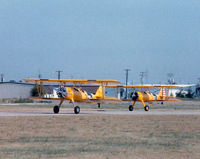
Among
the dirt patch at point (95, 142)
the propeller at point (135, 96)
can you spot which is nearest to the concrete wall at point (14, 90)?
the propeller at point (135, 96)

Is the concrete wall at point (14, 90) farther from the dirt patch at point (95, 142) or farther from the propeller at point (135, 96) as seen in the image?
the dirt patch at point (95, 142)

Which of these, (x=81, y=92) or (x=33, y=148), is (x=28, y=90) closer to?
(x=81, y=92)

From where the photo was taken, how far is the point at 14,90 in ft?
311

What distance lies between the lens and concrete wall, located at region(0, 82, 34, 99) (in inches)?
3652

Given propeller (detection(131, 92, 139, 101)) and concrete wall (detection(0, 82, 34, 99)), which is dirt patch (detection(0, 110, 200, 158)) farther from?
concrete wall (detection(0, 82, 34, 99))

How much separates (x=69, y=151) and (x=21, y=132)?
19.4 ft

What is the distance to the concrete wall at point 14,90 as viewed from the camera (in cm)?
9275

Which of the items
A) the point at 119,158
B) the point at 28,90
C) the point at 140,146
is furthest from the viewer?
the point at 28,90

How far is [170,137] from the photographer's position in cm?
1792

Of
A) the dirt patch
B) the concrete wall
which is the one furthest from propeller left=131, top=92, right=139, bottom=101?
the concrete wall

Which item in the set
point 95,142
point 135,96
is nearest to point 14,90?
point 135,96

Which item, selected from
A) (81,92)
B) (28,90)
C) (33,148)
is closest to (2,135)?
(33,148)

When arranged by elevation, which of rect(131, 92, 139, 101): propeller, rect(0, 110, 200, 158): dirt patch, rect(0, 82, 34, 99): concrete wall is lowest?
rect(0, 110, 200, 158): dirt patch

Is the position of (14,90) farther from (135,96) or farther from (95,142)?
(95,142)
